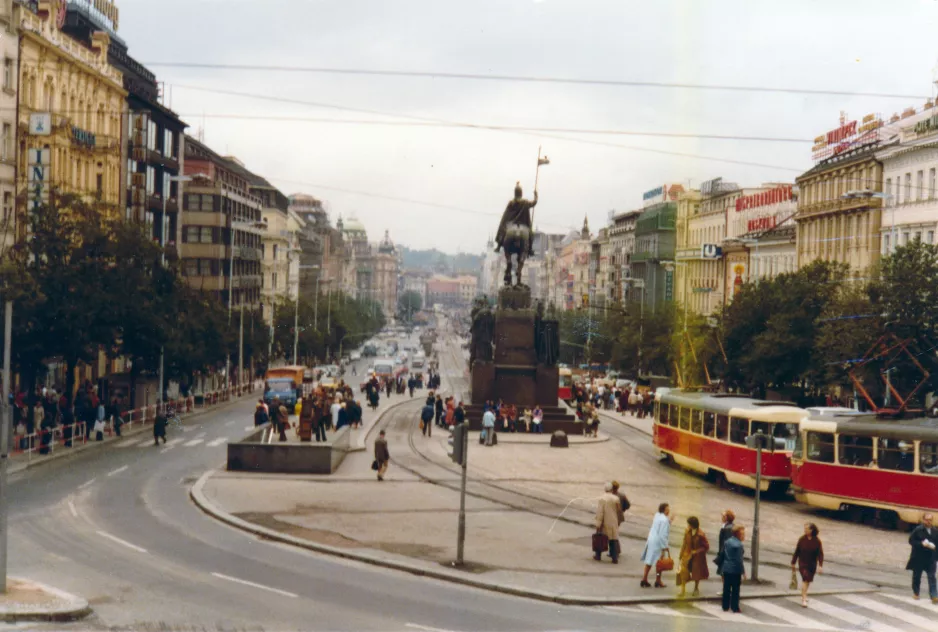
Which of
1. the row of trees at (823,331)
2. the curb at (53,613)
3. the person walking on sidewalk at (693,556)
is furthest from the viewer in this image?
the row of trees at (823,331)

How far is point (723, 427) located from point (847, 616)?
65.5 ft

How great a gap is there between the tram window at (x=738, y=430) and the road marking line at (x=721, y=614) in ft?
58.4

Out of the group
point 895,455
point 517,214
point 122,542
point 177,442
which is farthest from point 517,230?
point 122,542

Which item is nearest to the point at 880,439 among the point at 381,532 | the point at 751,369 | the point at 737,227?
the point at 381,532

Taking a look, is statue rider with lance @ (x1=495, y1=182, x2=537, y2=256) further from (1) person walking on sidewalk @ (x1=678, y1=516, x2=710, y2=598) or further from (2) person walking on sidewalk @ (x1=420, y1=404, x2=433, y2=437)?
(1) person walking on sidewalk @ (x1=678, y1=516, x2=710, y2=598)

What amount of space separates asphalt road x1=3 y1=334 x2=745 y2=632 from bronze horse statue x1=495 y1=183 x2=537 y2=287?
2810cm

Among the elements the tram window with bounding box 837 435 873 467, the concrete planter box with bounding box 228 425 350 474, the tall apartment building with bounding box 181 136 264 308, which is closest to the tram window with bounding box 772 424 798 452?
the tram window with bounding box 837 435 873 467

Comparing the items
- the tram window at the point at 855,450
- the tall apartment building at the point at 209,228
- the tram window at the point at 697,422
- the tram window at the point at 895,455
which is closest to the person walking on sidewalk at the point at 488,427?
the tram window at the point at 697,422

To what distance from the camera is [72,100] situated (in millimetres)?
72875

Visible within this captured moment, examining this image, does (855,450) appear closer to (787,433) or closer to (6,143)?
(787,433)

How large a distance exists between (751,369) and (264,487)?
103 ft

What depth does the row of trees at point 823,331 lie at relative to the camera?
49719 mm

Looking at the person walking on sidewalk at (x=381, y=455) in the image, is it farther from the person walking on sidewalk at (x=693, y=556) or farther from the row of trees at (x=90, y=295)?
the person walking on sidewalk at (x=693, y=556)

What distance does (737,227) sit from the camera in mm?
122125
